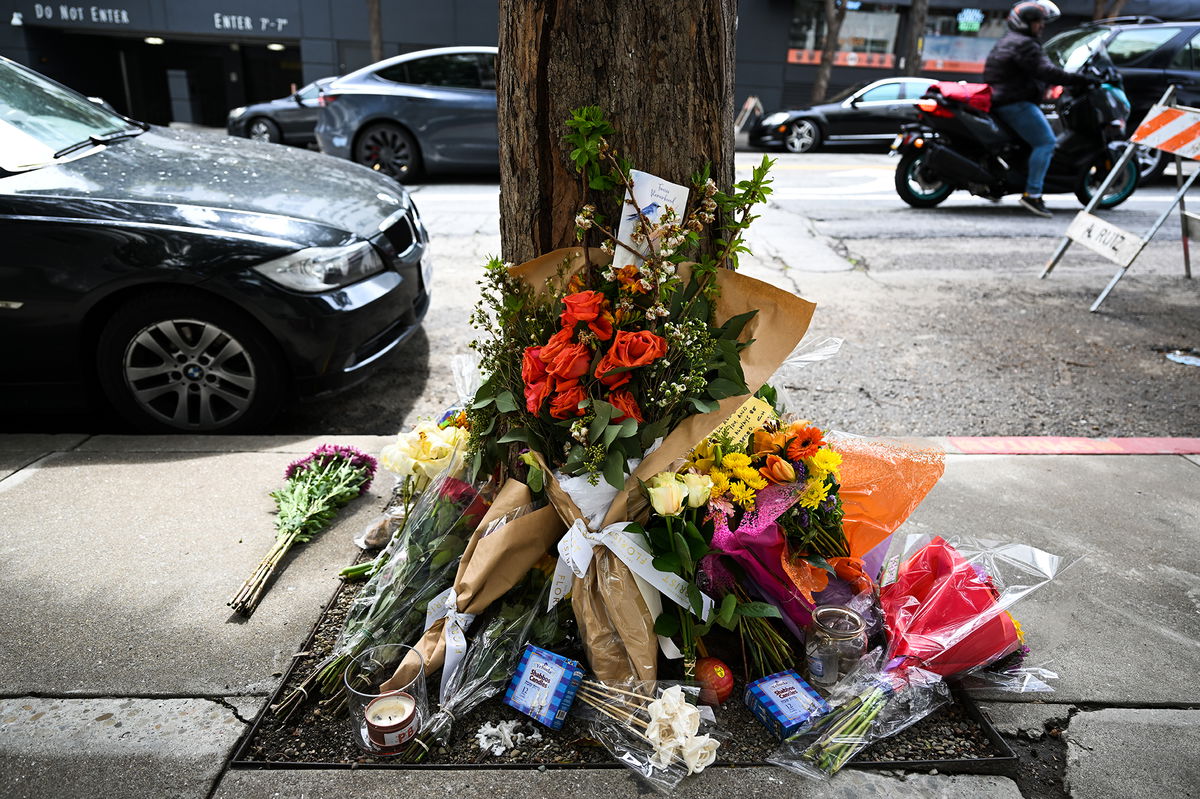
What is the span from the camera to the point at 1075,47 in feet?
33.1

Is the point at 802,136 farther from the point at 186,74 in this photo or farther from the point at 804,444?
the point at 186,74

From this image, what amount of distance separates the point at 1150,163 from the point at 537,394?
11.9 m

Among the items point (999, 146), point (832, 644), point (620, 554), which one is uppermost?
point (999, 146)

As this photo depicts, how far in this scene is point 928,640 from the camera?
7.72ft

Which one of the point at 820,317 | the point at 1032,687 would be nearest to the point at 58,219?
the point at 1032,687

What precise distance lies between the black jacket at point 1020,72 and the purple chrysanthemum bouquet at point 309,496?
7.65 metres

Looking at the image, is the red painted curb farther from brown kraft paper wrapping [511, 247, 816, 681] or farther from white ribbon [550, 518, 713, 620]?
white ribbon [550, 518, 713, 620]

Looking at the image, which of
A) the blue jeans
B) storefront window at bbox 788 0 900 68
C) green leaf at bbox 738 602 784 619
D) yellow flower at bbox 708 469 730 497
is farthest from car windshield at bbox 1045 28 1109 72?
storefront window at bbox 788 0 900 68

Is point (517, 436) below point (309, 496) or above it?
above

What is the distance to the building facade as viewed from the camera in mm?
20312

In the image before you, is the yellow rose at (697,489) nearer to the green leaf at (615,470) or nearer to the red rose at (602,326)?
the green leaf at (615,470)

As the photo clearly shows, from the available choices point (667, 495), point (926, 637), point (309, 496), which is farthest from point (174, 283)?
point (926, 637)

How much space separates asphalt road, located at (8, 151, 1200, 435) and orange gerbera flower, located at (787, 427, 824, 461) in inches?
35.5

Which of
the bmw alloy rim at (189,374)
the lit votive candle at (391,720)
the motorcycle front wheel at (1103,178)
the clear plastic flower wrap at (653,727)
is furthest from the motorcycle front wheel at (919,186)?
the lit votive candle at (391,720)
